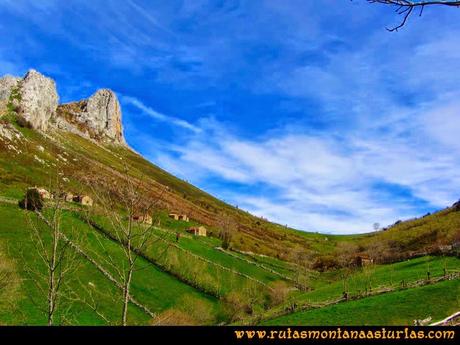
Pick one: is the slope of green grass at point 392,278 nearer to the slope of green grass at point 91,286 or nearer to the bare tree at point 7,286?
the slope of green grass at point 91,286

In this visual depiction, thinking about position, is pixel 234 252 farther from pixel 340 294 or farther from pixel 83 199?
pixel 340 294

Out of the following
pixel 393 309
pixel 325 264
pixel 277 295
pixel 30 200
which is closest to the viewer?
pixel 393 309

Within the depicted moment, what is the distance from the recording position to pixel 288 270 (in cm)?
11031

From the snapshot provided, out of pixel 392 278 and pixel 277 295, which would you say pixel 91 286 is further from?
pixel 392 278

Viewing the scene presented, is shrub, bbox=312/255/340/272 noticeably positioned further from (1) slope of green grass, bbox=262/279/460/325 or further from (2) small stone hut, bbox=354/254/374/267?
(1) slope of green grass, bbox=262/279/460/325

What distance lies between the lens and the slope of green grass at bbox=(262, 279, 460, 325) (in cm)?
3810

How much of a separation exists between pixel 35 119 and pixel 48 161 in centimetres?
5402

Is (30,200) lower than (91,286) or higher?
higher

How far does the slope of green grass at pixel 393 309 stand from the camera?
38103 mm

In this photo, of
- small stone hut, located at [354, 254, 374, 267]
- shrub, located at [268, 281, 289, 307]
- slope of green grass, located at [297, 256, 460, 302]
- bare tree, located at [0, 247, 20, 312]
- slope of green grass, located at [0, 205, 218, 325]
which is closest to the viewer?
bare tree, located at [0, 247, 20, 312]

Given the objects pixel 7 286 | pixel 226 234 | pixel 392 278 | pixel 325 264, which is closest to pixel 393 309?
pixel 392 278

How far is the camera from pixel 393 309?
133 feet

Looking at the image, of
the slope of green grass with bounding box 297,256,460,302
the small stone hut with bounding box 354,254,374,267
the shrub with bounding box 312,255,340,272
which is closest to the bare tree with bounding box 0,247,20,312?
the slope of green grass with bounding box 297,256,460,302
